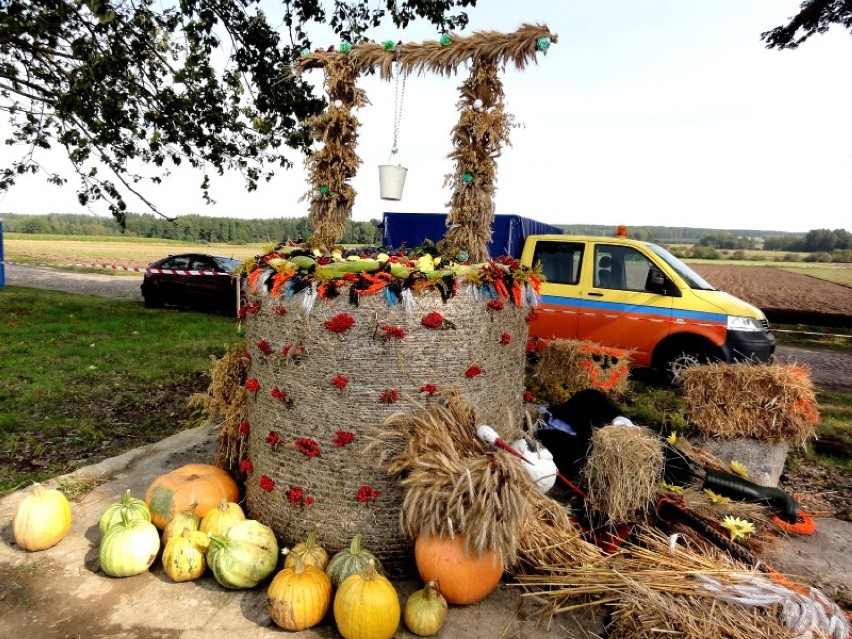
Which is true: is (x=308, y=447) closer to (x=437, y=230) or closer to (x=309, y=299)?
(x=309, y=299)

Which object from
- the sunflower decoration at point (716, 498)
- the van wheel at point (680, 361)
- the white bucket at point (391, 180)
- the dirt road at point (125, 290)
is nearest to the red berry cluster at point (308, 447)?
the white bucket at point (391, 180)

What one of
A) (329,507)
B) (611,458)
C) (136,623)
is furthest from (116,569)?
(611,458)

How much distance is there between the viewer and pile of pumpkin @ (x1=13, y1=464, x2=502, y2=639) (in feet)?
8.73

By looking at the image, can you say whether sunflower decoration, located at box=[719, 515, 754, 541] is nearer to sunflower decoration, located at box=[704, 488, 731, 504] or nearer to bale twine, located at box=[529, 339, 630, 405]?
sunflower decoration, located at box=[704, 488, 731, 504]

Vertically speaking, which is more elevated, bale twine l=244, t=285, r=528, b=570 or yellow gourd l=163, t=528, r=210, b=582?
bale twine l=244, t=285, r=528, b=570

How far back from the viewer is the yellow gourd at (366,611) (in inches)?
102

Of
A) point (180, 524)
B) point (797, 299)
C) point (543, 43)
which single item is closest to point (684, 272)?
point (543, 43)

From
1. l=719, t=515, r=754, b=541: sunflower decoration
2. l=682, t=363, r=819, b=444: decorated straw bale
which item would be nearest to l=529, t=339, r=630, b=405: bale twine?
l=682, t=363, r=819, b=444: decorated straw bale

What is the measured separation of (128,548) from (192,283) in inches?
479

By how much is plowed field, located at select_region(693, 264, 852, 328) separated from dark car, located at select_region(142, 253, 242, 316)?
36.3 ft

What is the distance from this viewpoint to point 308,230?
4.48 metres

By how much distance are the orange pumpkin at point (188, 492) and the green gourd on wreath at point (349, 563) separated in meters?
1.01

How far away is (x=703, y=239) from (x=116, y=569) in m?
68.0

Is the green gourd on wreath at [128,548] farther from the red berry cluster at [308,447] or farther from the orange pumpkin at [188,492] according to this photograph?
the red berry cluster at [308,447]
